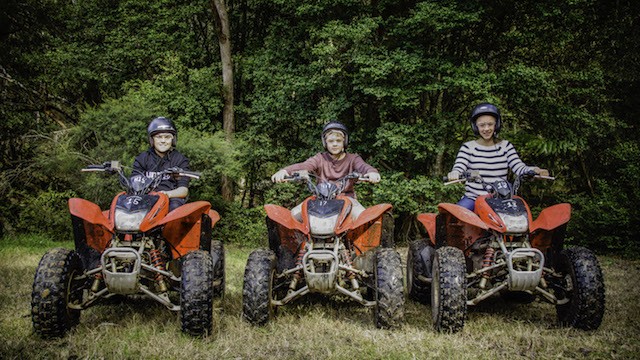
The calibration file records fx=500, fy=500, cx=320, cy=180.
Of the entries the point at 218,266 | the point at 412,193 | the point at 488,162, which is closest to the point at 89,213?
the point at 218,266

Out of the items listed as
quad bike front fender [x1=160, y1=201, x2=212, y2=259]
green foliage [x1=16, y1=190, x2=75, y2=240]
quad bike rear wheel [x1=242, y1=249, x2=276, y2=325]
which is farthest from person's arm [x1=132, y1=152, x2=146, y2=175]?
green foliage [x1=16, y1=190, x2=75, y2=240]

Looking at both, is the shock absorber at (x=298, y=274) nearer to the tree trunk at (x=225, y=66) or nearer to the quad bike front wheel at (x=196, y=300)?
the quad bike front wheel at (x=196, y=300)

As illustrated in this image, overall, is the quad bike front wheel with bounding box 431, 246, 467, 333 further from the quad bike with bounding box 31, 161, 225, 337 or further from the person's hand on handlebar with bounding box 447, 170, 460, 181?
the quad bike with bounding box 31, 161, 225, 337

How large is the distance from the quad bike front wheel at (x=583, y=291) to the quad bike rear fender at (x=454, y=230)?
756mm

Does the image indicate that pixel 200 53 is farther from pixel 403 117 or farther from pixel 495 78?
pixel 495 78

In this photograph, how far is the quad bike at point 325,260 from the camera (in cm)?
401

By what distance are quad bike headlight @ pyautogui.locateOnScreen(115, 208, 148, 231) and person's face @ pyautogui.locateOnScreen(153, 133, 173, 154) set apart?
126 cm

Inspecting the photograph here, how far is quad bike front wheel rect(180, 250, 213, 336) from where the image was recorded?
3.78m

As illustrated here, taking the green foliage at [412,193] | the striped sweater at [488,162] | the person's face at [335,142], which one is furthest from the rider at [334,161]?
the green foliage at [412,193]

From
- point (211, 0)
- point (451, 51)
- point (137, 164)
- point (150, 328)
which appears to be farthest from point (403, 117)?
point (150, 328)

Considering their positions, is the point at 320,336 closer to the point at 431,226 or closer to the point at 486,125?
the point at 431,226

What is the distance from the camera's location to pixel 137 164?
198 inches

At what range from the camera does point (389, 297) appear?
13.1 feet

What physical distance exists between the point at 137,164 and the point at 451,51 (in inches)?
315
